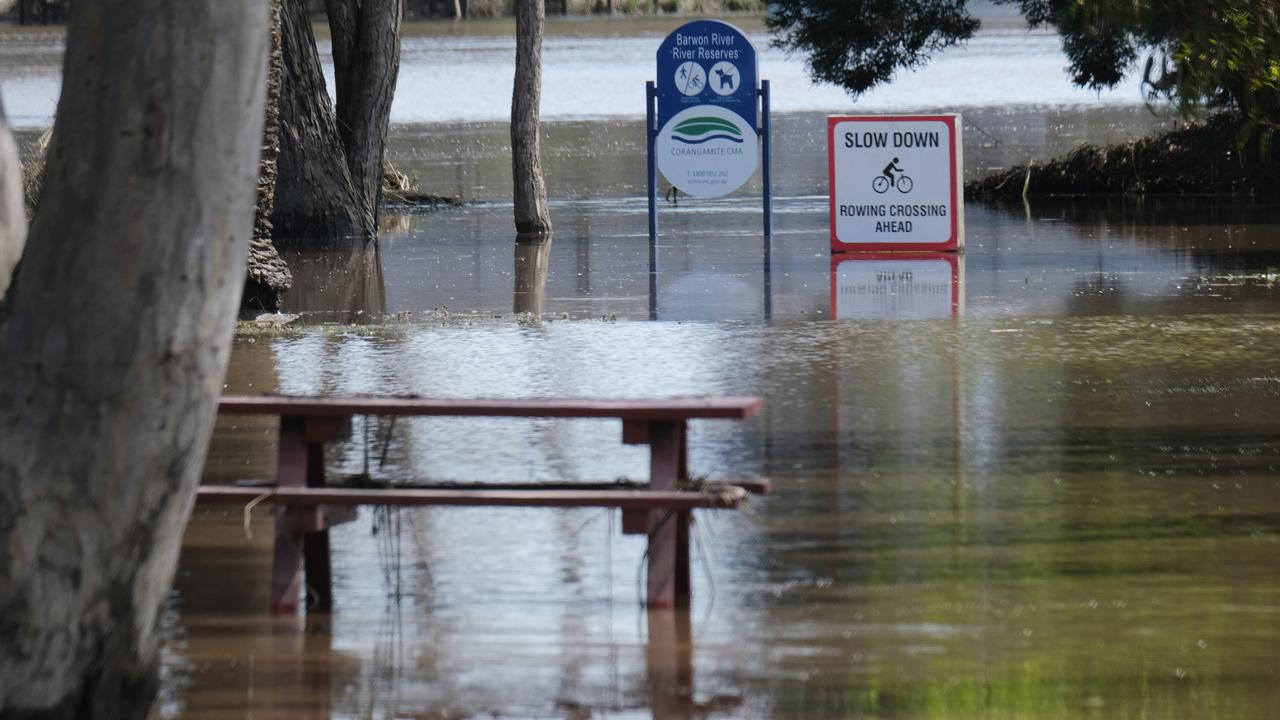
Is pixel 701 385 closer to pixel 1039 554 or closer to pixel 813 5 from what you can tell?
pixel 1039 554

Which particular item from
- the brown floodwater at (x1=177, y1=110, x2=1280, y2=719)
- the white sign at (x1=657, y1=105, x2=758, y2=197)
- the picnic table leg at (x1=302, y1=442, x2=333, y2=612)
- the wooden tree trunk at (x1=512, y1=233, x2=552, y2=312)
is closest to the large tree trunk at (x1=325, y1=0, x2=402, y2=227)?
the wooden tree trunk at (x1=512, y1=233, x2=552, y2=312)

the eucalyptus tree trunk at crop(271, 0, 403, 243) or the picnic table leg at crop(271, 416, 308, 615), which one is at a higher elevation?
the eucalyptus tree trunk at crop(271, 0, 403, 243)

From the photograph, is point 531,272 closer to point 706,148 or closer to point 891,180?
point 706,148

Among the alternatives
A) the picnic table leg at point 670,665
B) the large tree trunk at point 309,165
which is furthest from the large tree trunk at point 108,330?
the large tree trunk at point 309,165

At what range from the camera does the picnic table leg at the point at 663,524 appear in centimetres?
603

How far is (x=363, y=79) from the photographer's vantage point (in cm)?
1766

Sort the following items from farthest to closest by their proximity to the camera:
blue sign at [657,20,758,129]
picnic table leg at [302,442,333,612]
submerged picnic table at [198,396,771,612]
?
1. blue sign at [657,20,758,129]
2. picnic table leg at [302,442,333,612]
3. submerged picnic table at [198,396,771,612]

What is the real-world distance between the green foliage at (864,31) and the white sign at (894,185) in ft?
18.2

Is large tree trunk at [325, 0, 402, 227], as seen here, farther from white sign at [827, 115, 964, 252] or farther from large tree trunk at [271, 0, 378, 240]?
white sign at [827, 115, 964, 252]

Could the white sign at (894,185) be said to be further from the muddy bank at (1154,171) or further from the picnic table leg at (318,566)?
the picnic table leg at (318,566)

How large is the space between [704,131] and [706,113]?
0.49 feet

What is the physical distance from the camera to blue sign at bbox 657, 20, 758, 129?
15.8 meters

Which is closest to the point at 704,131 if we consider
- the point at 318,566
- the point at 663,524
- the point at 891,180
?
the point at 891,180

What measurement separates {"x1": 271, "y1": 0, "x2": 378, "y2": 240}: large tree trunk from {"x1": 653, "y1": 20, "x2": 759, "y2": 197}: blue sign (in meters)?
3.03
